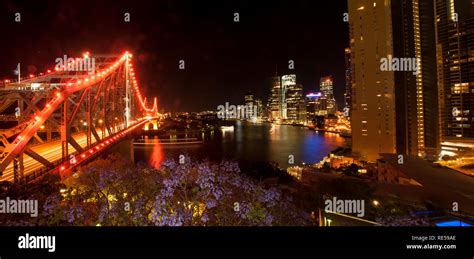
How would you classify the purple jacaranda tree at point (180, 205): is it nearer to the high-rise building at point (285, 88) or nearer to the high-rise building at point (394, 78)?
the high-rise building at point (394, 78)

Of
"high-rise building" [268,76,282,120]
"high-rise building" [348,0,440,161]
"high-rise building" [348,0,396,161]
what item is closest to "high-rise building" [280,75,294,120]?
"high-rise building" [268,76,282,120]

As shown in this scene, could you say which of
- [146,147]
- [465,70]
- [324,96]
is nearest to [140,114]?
[146,147]

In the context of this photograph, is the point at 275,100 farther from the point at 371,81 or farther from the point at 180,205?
the point at 180,205

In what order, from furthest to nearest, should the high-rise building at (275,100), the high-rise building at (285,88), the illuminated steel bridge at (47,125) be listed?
the high-rise building at (275,100) → the high-rise building at (285,88) → the illuminated steel bridge at (47,125)

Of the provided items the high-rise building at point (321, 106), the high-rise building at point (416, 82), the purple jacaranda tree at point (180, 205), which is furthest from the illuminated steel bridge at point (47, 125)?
the high-rise building at point (321, 106)

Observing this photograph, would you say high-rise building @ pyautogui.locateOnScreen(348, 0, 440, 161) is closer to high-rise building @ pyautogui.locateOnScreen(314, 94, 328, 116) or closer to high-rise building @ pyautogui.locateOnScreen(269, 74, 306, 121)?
high-rise building @ pyautogui.locateOnScreen(269, 74, 306, 121)
